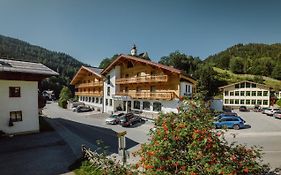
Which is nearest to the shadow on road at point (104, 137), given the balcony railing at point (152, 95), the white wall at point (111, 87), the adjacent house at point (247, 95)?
the balcony railing at point (152, 95)

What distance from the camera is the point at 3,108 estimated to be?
66.2 ft

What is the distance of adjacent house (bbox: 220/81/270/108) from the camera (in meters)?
48.2

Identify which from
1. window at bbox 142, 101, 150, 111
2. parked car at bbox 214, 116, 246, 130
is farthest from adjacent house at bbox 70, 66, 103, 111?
parked car at bbox 214, 116, 246, 130

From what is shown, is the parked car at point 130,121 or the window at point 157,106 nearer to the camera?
the parked car at point 130,121

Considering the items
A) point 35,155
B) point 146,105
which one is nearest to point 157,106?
point 146,105

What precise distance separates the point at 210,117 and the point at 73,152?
12430mm

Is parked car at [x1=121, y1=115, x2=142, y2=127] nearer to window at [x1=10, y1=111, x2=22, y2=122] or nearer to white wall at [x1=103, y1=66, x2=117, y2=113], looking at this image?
white wall at [x1=103, y1=66, x2=117, y2=113]

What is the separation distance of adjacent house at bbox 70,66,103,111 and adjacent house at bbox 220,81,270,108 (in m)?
32.9

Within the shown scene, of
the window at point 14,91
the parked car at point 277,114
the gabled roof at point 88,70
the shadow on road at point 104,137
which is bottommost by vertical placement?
the shadow on road at point 104,137

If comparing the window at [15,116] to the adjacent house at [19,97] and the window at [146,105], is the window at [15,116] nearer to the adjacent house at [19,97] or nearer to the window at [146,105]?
the adjacent house at [19,97]

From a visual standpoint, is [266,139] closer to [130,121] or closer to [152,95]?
[130,121]

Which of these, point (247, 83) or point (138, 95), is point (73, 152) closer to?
point (138, 95)

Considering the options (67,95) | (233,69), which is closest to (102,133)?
(67,95)

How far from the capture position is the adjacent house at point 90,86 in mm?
43844
